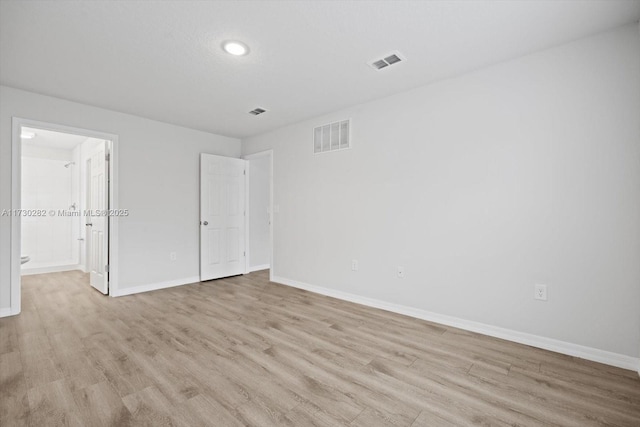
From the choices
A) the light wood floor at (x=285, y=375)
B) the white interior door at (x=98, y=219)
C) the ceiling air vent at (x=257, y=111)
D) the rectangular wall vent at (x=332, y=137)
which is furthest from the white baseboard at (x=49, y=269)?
the rectangular wall vent at (x=332, y=137)

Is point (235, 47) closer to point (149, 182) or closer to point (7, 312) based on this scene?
point (149, 182)

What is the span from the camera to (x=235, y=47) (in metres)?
2.41

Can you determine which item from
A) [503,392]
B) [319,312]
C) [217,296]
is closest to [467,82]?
[503,392]

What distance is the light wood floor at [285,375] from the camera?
1.64m

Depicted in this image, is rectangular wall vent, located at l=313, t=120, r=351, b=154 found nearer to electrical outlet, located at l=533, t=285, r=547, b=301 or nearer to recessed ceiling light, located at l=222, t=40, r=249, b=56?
recessed ceiling light, located at l=222, t=40, r=249, b=56

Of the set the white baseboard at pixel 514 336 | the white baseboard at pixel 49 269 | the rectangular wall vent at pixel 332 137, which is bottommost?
the white baseboard at pixel 49 269

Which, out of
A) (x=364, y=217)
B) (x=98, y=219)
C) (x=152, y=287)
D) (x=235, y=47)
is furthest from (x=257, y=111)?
(x=152, y=287)

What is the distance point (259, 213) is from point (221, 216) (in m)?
0.86

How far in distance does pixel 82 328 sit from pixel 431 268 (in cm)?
357

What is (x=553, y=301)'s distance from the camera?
7.90 feet

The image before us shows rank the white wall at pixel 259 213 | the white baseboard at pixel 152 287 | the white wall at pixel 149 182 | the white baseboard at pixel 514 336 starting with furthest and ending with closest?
1. the white wall at pixel 259 213
2. the white baseboard at pixel 152 287
3. the white wall at pixel 149 182
4. the white baseboard at pixel 514 336

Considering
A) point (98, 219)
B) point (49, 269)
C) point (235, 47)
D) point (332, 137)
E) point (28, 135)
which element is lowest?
point (49, 269)

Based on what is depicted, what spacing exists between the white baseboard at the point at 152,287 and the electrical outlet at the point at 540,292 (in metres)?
4.55

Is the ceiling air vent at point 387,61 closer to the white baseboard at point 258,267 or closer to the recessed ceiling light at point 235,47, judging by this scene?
the recessed ceiling light at point 235,47
